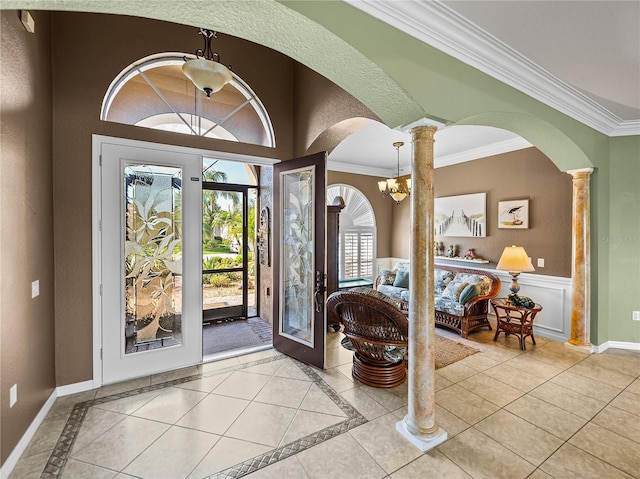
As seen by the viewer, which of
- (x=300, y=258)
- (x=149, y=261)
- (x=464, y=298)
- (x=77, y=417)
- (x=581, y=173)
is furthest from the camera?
(x=464, y=298)

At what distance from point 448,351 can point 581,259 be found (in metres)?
2.04

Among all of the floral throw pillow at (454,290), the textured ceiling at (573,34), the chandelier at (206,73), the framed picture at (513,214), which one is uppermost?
the textured ceiling at (573,34)

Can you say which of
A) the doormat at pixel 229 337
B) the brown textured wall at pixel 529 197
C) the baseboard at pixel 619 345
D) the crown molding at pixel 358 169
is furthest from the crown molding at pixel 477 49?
the crown molding at pixel 358 169

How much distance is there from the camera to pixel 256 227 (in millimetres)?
5207

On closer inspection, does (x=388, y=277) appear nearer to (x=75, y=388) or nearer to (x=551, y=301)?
(x=551, y=301)

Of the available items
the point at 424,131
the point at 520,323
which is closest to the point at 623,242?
the point at 520,323

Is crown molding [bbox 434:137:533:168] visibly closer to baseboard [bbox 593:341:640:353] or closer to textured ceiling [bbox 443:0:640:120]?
textured ceiling [bbox 443:0:640:120]

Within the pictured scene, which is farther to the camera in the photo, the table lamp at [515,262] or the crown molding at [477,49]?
the table lamp at [515,262]

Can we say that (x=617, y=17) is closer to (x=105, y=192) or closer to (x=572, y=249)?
(x=572, y=249)

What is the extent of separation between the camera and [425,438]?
208 centimetres

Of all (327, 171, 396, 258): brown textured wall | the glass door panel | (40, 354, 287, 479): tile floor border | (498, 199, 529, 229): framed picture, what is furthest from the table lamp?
the glass door panel

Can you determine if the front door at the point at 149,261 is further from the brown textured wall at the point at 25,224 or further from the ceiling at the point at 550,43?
the ceiling at the point at 550,43

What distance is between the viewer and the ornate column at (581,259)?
12.3 ft

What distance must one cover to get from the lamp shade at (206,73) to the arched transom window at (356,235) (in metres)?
4.34
